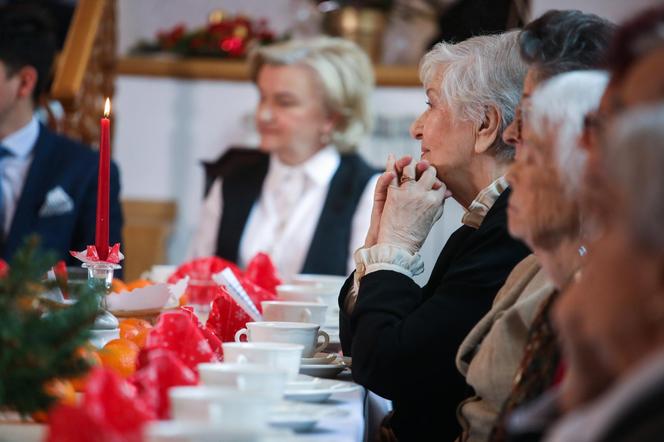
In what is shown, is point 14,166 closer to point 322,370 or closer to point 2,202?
point 2,202

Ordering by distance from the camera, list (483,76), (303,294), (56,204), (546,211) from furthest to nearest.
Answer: (56,204), (303,294), (483,76), (546,211)

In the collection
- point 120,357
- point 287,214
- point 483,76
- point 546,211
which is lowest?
point 287,214

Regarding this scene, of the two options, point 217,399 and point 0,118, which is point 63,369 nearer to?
point 217,399

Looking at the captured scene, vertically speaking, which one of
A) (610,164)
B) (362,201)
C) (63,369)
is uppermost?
(610,164)

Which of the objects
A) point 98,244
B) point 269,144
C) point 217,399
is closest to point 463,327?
point 98,244

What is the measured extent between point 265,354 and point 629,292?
0.68 metres

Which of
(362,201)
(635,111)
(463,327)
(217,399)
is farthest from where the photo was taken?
(362,201)

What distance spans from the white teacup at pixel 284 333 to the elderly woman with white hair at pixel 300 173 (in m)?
2.02

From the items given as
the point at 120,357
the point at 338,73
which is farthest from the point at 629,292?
the point at 338,73

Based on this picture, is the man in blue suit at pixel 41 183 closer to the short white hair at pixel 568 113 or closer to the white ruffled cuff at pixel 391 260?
the white ruffled cuff at pixel 391 260

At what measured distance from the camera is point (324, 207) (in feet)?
12.9

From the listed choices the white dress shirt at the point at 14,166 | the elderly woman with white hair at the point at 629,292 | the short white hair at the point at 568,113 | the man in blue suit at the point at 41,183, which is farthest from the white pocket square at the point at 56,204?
the elderly woman with white hair at the point at 629,292

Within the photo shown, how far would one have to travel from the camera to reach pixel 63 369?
3.67 feet

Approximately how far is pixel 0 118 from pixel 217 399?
2.79 meters
